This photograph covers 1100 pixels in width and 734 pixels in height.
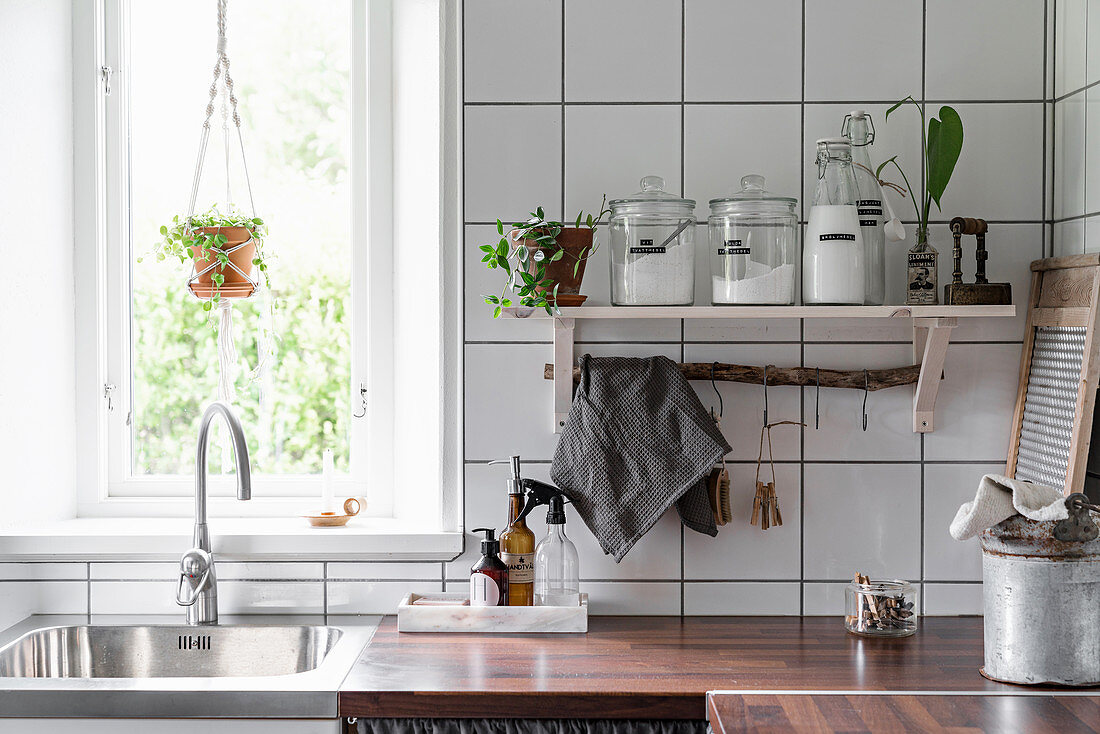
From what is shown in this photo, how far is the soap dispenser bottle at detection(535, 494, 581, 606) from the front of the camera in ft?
5.66

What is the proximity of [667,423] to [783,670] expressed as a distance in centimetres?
46

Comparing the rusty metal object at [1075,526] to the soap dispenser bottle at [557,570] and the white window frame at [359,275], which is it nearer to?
the soap dispenser bottle at [557,570]

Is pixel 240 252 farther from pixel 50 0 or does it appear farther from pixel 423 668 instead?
pixel 423 668

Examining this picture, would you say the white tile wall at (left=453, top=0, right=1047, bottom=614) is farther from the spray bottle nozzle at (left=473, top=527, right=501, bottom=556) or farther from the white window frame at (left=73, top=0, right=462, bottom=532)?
the white window frame at (left=73, top=0, right=462, bottom=532)

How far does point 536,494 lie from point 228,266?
2.49 ft

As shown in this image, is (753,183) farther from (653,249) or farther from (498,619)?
(498,619)

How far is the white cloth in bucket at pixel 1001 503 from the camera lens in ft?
4.50

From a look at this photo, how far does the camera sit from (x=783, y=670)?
149 cm

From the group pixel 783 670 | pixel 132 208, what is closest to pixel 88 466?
pixel 132 208

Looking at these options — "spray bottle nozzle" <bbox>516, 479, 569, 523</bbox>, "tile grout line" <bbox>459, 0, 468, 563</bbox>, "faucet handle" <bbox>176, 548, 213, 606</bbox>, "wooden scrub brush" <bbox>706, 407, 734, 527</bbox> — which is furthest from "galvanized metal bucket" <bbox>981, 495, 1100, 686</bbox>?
"faucet handle" <bbox>176, 548, 213, 606</bbox>

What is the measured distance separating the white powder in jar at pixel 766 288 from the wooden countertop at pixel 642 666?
58cm

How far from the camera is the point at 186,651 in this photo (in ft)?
5.74

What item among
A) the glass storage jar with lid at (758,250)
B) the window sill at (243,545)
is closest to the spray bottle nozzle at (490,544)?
the window sill at (243,545)

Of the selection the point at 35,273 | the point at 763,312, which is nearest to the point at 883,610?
the point at 763,312
